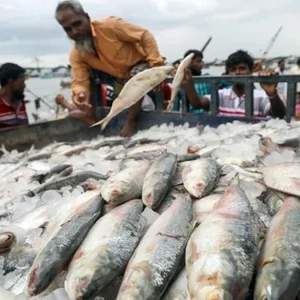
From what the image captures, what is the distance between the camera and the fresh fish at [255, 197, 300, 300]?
134 cm

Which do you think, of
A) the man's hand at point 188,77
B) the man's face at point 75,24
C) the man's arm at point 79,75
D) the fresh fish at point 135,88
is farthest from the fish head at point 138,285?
the man's arm at point 79,75

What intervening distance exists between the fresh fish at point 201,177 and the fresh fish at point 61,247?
56cm

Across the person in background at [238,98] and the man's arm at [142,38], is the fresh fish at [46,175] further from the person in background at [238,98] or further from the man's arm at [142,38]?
the man's arm at [142,38]

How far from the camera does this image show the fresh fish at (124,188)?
2244mm

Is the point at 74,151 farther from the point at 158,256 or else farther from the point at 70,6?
the point at 158,256

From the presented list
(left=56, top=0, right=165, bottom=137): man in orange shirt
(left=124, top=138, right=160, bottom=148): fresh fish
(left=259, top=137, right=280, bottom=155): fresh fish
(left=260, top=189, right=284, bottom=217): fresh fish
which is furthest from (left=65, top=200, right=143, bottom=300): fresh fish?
(left=56, top=0, right=165, bottom=137): man in orange shirt

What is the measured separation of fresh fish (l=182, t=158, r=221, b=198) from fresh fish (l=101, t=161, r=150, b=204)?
298 mm

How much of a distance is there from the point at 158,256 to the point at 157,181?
735 millimetres

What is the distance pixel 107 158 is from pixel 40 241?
6.09 feet

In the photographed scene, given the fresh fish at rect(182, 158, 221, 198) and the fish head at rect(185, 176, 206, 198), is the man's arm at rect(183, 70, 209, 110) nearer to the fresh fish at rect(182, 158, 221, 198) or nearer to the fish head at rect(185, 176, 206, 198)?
the fresh fish at rect(182, 158, 221, 198)

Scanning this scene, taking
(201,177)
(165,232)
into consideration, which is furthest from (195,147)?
(165,232)

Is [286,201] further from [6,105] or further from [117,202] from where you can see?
[6,105]

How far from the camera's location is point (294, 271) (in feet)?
4.59

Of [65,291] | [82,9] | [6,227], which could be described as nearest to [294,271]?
[65,291]
